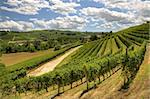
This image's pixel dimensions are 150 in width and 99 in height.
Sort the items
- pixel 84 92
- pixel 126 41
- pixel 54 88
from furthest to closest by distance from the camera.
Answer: pixel 126 41
pixel 54 88
pixel 84 92

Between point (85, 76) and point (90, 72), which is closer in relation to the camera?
point (90, 72)

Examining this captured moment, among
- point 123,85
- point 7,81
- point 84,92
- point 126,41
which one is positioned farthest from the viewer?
point 126,41

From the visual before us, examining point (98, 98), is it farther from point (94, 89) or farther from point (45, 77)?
point (45, 77)

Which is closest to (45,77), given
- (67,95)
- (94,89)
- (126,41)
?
(67,95)

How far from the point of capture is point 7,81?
152000mm

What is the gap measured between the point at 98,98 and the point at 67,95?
19064mm

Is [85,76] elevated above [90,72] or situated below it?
below

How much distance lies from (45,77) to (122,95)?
49100mm

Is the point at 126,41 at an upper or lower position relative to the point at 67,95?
upper

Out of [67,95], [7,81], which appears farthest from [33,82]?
[67,95]

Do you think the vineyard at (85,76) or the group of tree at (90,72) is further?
the vineyard at (85,76)

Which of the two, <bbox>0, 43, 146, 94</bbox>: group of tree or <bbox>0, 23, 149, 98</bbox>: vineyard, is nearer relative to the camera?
<bbox>0, 43, 146, 94</bbox>: group of tree

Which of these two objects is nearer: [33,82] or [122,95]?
[122,95]

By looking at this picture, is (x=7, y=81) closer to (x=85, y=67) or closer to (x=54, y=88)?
(x=54, y=88)
